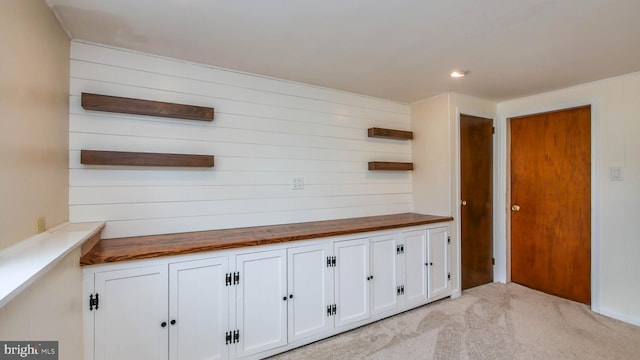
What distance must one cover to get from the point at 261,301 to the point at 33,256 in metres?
1.36

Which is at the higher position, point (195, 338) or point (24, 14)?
point (24, 14)

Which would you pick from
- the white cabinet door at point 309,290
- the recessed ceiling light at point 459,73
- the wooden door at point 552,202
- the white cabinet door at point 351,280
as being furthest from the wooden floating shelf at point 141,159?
the wooden door at point 552,202

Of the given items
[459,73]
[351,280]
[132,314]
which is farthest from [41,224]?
[459,73]

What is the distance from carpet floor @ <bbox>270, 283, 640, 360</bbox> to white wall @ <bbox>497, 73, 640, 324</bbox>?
0.81 feet

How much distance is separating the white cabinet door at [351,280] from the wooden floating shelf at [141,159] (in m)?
1.32

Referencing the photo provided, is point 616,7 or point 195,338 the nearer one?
point 616,7

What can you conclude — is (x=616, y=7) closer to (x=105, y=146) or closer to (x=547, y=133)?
(x=547, y=133)

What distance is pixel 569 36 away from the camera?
200 centimetres

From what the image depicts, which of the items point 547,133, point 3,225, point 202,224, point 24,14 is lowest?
point 202,224

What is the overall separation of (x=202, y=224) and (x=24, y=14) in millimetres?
1626

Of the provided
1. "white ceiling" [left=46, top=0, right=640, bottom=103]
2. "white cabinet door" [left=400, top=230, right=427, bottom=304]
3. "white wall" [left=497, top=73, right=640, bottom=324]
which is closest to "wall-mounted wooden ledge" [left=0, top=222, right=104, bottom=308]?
"white ceiling" [left=46, top=0, right=640, bottom=103]

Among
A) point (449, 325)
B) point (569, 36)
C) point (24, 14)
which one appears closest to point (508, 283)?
point (449, 325)

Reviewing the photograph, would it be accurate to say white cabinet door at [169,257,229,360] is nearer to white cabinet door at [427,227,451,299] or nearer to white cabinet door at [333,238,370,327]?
white cabinet door at [333,238,370,327]

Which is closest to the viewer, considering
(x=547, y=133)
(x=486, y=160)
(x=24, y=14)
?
(x=24, y=14)
